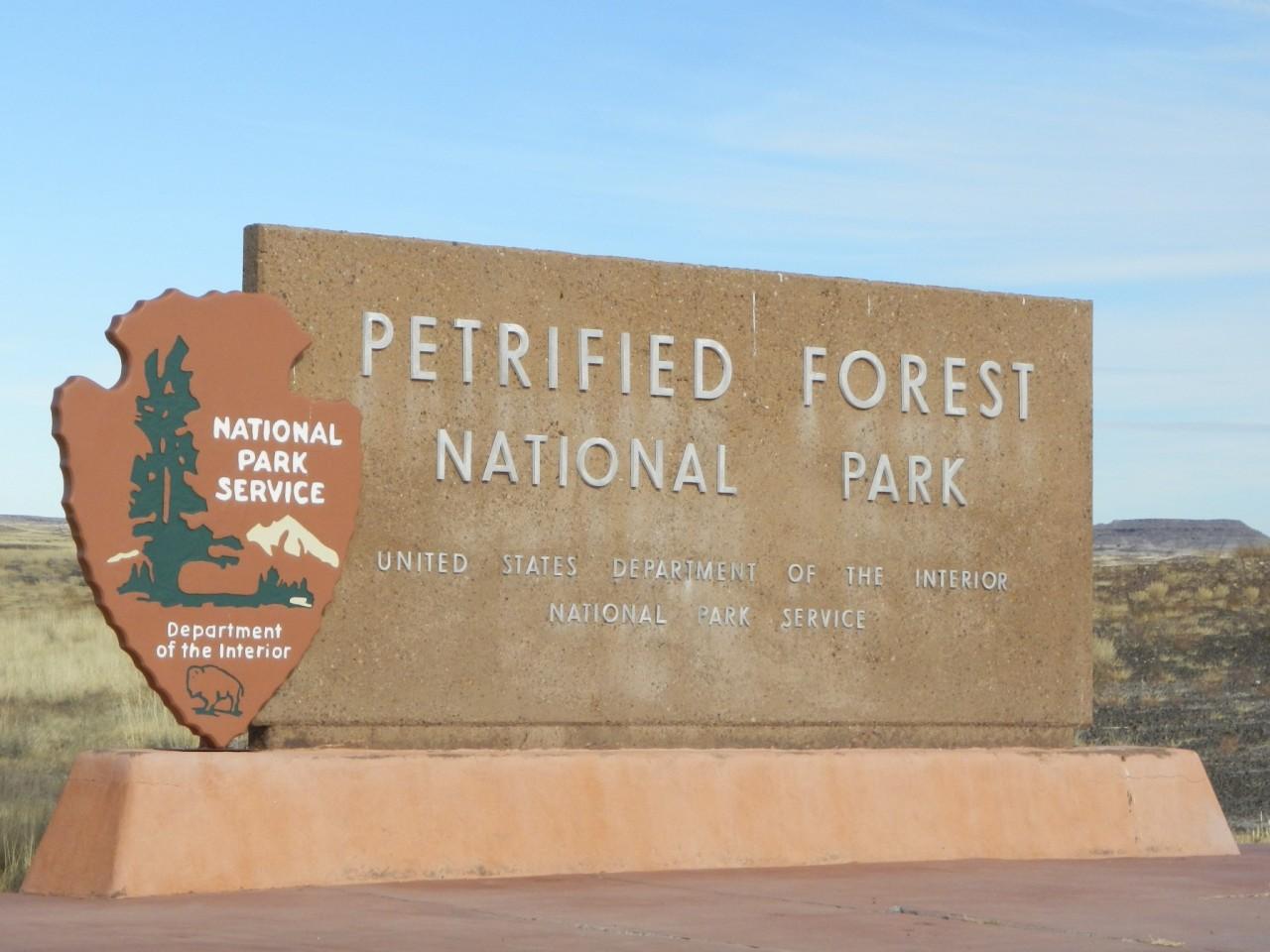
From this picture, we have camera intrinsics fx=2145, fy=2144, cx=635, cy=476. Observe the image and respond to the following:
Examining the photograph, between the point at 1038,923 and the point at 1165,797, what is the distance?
3926mm

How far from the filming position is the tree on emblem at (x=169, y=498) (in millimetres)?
10203

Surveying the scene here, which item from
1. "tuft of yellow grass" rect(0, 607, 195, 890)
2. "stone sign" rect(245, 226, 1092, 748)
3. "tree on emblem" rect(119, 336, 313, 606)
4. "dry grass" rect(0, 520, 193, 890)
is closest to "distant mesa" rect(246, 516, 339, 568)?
"tree on emblem" rect(119, 336, 313, 606)

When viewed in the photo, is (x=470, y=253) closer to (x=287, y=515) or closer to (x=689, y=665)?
(x=287, y=515)

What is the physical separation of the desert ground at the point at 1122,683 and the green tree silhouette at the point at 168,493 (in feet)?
7.35

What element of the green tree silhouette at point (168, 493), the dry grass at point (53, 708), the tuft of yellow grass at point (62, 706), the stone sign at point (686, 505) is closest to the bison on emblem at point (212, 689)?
the stone sign at point (686, 505)

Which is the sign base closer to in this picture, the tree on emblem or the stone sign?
the stone sign

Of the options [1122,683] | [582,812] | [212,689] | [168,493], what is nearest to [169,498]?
[168,493]

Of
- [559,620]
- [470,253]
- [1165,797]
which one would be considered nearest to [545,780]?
[559,620]

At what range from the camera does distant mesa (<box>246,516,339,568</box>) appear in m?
10.5

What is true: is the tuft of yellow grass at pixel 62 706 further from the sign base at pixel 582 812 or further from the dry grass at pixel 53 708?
the sign base at pixel 582 812

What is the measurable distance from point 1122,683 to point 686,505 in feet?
68.2

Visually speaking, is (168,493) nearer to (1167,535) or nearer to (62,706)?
(62,706)

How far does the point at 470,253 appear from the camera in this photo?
11242mm

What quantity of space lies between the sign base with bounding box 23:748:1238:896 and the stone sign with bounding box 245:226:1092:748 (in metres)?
0.38
